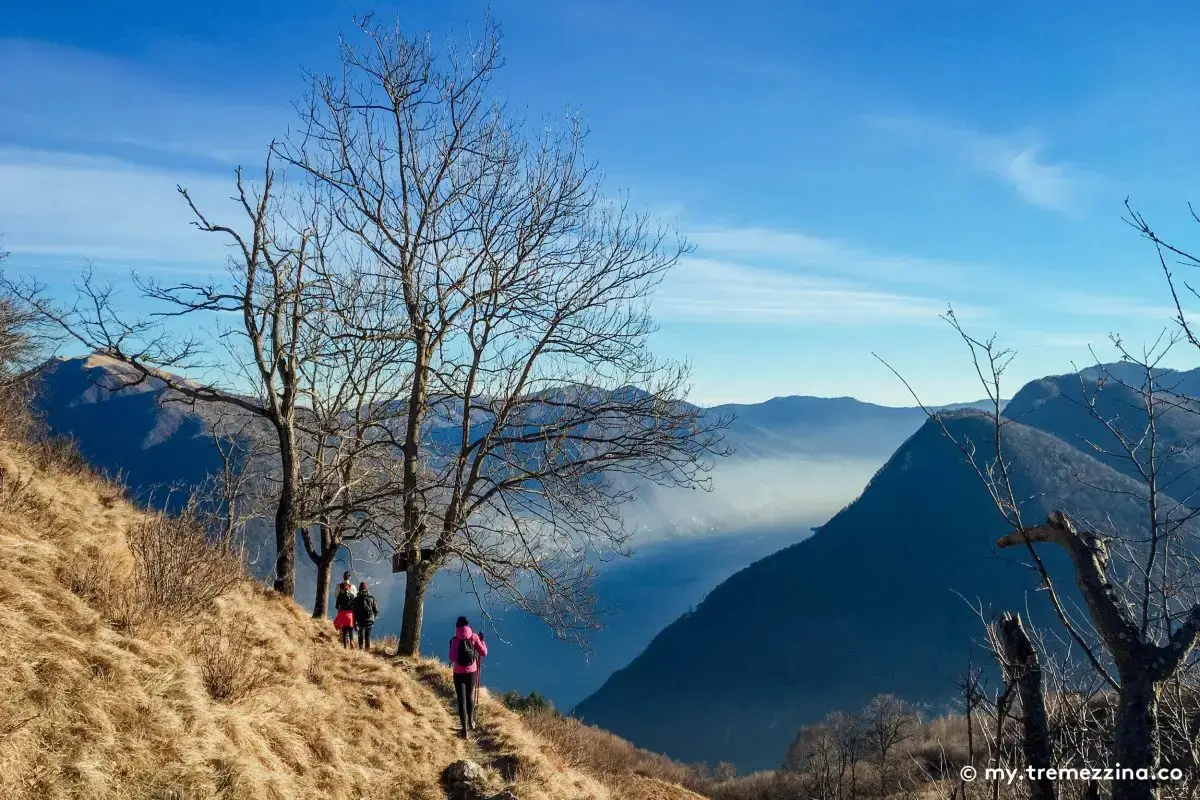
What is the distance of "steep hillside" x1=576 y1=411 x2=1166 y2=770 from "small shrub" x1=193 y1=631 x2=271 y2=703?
365 ft

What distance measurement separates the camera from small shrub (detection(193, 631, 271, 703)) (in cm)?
648

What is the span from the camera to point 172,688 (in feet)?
19.2

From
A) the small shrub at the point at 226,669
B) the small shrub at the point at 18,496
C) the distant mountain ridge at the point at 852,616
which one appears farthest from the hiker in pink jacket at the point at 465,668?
the distant mountain ridge at the point at 852,616

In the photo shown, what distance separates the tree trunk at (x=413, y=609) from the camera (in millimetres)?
12875

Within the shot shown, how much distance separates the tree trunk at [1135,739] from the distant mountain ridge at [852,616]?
109315 millimetres

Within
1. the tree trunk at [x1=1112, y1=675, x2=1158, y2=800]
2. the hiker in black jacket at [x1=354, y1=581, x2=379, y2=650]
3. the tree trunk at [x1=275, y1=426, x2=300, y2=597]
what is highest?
the tree trunk at [x1=275, y1=426, x2=300, y2=597]

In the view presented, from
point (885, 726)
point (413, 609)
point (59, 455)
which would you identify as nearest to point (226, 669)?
point (59, 455)

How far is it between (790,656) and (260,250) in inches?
5605

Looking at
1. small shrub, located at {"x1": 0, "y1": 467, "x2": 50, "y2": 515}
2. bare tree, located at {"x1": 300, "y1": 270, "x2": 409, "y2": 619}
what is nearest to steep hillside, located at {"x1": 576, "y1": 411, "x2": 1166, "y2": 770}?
bare tree, located at {"x1": 300, "y1": 270, "x2": 409, "y2": 619}

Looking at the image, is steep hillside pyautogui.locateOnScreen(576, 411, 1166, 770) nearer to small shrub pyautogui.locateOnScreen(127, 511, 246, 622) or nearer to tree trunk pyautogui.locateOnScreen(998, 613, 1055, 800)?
tree trunk pyautogui.locateOnScreen(998, 613, 1055, 800)

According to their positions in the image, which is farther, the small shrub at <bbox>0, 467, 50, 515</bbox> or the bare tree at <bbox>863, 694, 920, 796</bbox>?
the bare tree at <bbox>863, 694, 920, 796</bbox>

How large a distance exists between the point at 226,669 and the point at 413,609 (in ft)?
23.3

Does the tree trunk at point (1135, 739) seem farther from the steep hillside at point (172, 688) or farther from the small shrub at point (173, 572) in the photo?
the small shrub at point (173, 572)

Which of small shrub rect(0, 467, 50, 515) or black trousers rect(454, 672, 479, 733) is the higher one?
small shrub rect(0, 467, 50, 515)
